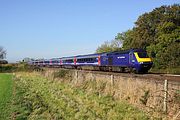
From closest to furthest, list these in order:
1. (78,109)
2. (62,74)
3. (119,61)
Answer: (78,109), (62,74), (119,61)

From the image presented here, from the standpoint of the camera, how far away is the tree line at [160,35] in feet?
157

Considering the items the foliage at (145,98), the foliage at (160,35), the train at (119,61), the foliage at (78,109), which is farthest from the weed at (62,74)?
the foliage at (145,98)

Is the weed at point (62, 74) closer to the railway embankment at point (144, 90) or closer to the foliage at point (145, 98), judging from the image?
the railway embankment at point (144, 90)

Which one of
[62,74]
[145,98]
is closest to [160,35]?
[62,74]

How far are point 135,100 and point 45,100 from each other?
649 centimetres

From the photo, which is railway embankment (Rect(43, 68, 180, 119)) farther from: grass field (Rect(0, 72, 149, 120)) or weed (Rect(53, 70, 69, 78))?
weed (Rect(53, 70, 69, 78))

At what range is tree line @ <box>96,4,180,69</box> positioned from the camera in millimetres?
47750

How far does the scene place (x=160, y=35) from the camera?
57.8 metres

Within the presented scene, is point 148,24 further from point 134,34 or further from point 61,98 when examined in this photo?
point 61,98

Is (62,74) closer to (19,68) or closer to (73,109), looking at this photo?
(73,109)

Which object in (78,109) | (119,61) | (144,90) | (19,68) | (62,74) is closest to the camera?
(144,90)

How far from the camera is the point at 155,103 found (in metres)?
15.2

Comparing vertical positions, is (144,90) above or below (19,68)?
below

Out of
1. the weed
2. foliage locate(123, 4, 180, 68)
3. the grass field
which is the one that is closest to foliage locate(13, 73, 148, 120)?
the grass field
